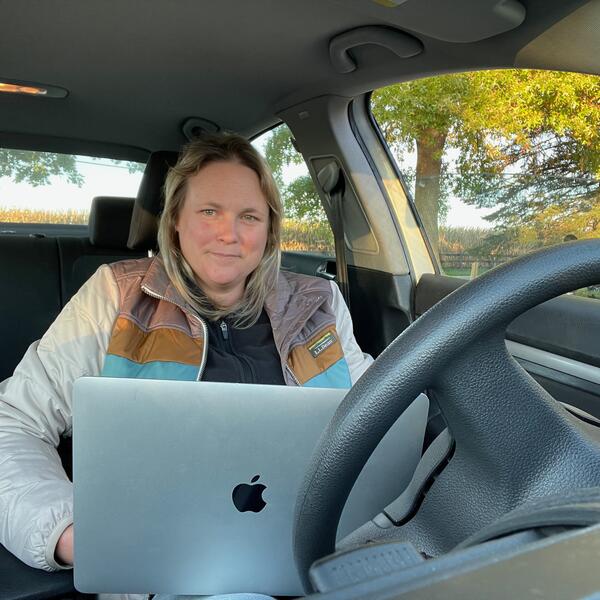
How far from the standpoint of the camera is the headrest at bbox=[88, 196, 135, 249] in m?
2.51

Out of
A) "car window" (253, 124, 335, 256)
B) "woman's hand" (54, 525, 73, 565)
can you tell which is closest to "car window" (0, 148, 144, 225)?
"car window" (253, 124, 335, 256)

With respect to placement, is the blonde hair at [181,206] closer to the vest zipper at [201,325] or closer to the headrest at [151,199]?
the vest zipper at [201,325]

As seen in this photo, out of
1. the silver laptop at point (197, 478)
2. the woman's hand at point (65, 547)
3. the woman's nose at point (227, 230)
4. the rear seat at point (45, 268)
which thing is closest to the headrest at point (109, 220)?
the rear seat at point (45, 268)

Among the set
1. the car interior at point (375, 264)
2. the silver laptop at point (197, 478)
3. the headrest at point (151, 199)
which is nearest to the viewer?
the car interior at point (375, 264)

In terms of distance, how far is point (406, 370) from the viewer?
1.97ft

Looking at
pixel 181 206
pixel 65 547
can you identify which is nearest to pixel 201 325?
pixel 181 206

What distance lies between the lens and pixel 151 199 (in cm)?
212

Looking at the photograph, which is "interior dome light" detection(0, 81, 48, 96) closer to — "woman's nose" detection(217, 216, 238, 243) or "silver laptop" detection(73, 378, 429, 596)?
"woman's nose" detection(217, 216, 238, 243)

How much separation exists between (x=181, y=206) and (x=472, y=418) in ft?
3.91

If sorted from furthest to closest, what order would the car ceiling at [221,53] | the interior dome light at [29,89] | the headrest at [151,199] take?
the interior dome light at [29,89] → the headrest at [151,199] → the car ceiling at [221,53]

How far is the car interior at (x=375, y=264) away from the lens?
0.52m

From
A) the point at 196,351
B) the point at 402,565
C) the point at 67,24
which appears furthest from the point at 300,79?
the point at 402,565

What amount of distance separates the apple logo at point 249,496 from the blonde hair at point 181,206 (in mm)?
774

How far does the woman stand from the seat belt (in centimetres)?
78
